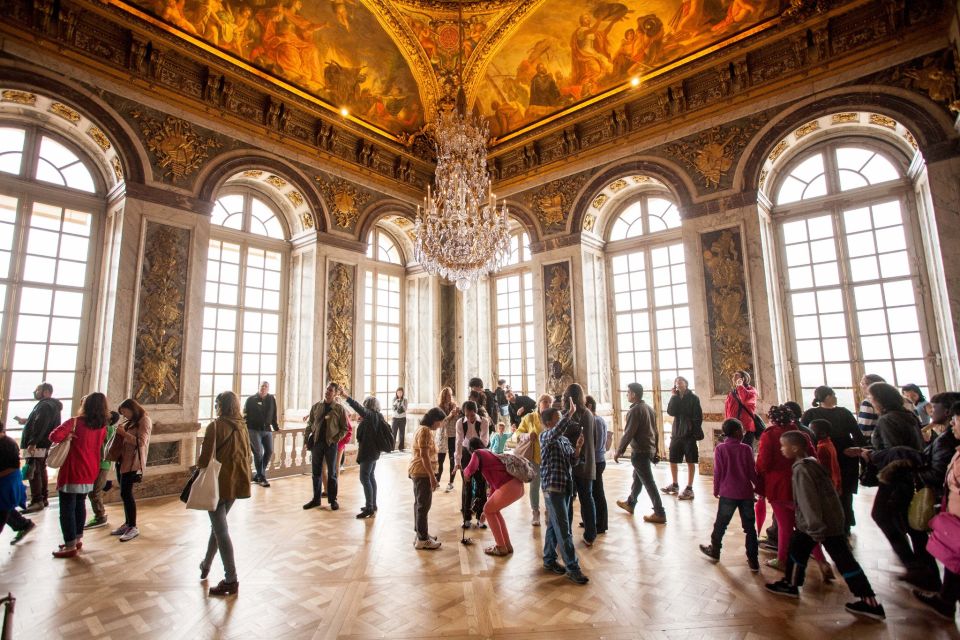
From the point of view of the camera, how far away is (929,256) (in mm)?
7777

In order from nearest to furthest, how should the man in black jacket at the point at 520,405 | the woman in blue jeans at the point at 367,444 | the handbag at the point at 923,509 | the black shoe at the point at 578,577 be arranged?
the handbag at the point at 923,509 → the black shoe at the point at 578,577 → the woman in blue jeans at the point at 367,444 → the man in black jacket at the point at 520,405

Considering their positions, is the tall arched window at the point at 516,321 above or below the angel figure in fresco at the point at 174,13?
below

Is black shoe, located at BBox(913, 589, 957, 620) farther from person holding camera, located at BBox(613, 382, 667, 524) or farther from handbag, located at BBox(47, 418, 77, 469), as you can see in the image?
handbag, located at BBox(47, 418, 77, 469)

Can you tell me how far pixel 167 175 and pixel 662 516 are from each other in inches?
359

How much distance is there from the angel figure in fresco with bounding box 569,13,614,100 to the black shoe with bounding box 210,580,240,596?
10885mm

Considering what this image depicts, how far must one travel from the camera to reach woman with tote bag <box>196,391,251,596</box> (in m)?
3.72

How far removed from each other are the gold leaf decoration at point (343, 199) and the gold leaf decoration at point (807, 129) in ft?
28.5

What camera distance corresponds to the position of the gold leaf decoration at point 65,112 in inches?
290

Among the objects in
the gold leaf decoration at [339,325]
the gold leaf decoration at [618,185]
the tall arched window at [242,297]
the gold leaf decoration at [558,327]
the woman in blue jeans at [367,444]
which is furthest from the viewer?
the gold leaf decoration at [558,327]

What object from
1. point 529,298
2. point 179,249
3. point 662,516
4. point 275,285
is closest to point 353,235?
point 275,285

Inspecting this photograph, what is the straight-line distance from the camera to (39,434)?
5973mm

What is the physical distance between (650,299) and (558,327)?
2136mm

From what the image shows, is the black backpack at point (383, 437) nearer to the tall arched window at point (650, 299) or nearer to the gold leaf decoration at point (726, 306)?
the gold leaf decoration at point (726, 306)

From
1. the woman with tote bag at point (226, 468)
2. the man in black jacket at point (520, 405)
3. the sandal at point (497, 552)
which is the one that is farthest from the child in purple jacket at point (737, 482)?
the woman with tote bag at point (226, 468)
